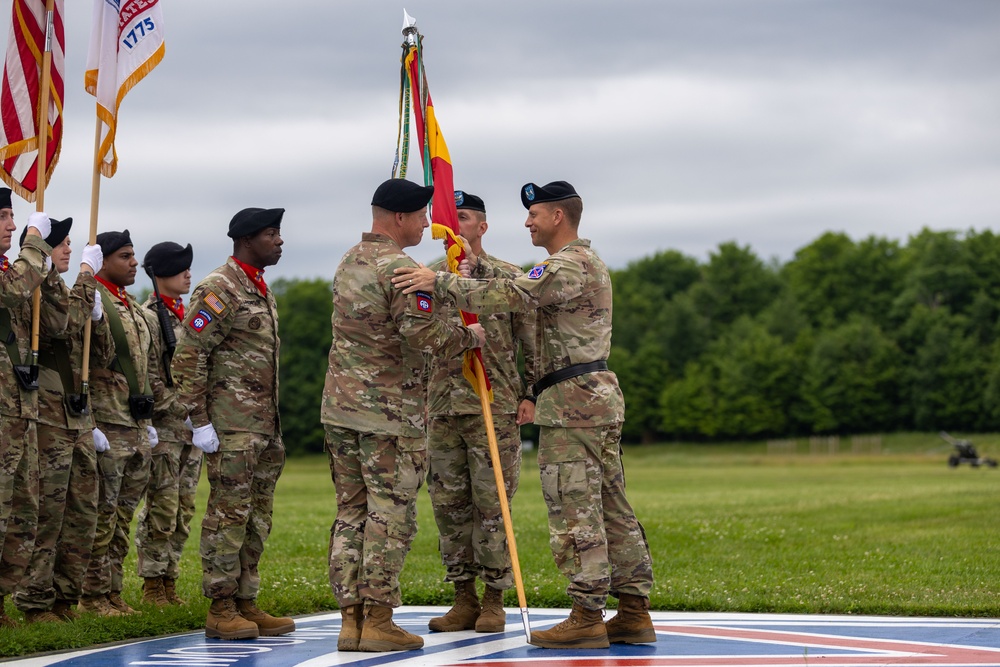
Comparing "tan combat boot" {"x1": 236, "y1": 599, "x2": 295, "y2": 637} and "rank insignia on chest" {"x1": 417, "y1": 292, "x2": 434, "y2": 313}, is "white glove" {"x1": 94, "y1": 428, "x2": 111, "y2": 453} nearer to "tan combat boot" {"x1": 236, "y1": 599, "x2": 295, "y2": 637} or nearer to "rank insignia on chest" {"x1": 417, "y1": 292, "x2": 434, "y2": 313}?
"tan combat boot" {"x1": 236, "y1": 599, "x2": 295, "y2": 637}

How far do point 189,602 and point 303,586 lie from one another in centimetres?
137

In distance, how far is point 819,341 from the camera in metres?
105

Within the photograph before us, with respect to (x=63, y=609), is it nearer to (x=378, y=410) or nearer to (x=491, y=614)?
(x=378, y=410)

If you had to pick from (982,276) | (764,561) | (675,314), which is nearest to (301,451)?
(675,314)

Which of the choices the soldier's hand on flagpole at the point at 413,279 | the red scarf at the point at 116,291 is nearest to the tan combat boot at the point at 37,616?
the red scarf at the point at 116,291

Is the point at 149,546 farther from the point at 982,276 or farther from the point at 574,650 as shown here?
the point at 982,276

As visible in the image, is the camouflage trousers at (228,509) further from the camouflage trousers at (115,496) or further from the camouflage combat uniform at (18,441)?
the camouflage trousers at (115,496)

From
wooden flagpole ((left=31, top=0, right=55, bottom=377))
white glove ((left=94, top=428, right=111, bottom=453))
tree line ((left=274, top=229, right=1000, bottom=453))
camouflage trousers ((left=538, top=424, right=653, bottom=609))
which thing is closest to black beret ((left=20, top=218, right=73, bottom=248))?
wooden flagpole ((left=31, top=0, right=55, bottom=377))

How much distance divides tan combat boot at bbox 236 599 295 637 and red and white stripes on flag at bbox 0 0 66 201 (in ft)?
12.2

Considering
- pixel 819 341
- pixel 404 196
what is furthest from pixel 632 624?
pixel 819 341

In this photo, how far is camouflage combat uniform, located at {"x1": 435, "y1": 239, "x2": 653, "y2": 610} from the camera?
26.5 ft

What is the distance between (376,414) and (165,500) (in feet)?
10.2

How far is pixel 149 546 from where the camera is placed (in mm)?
10234

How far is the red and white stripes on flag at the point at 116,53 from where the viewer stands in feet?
33.6
